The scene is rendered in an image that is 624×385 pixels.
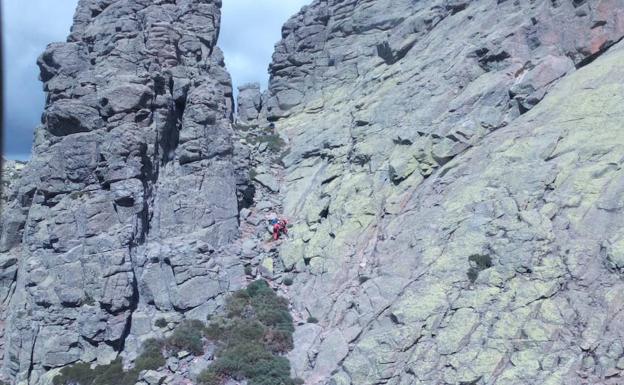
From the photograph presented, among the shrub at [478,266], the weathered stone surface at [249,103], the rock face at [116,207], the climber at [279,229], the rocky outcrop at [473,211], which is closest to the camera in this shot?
the rocky outcrop at [473,211]

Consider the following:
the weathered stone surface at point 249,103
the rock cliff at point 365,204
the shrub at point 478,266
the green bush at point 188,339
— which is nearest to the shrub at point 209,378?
the green bush at point 188,339

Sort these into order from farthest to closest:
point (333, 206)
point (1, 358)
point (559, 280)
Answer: point (333, 206), point (1, 358), point (559, 280)

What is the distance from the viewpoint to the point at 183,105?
3306 cm

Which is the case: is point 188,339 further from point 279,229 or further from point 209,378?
point 279,229

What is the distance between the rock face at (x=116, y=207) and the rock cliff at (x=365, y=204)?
0.10 m

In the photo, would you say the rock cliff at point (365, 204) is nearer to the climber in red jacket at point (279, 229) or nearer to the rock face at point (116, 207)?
the rock face at point (116, 207)

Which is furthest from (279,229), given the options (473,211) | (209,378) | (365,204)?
(473,211)

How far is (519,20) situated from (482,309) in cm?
1832

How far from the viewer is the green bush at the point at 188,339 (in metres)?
23.2

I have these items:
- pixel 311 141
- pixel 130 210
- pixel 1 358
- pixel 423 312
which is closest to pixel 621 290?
pixel 423 312

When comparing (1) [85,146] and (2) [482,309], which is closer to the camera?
(2) [482,309]

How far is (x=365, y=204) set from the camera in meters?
26.7

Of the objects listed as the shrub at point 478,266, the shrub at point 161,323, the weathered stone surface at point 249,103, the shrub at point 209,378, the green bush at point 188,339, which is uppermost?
the weathered stone surface at point 249,103

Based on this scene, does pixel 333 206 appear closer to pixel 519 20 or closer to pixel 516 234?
pixel 516 234
